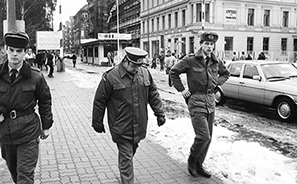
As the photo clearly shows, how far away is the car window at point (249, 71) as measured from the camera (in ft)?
34.3

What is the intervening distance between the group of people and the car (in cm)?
494

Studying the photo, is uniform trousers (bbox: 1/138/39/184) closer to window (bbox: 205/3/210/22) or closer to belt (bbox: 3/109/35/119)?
belt (bbox: 3/109/35/119)

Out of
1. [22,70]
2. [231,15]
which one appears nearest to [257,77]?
[22,70]

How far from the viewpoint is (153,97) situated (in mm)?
4211

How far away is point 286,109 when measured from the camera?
29.6ft

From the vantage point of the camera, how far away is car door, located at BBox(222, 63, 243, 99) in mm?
11031

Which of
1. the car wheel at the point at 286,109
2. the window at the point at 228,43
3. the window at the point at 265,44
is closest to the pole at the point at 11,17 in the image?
the car wheel at the point at 286,109

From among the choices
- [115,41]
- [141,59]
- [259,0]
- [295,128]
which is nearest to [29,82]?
[141,59]

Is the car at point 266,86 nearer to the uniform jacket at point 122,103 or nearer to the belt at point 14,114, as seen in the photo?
the uniform jacket at point 122,103

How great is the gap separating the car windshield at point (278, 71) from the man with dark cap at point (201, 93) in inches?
228

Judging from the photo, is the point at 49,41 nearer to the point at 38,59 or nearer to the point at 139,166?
the point at 38,59

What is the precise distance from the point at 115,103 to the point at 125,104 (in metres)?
0.13

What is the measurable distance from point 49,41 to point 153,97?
2602 cm

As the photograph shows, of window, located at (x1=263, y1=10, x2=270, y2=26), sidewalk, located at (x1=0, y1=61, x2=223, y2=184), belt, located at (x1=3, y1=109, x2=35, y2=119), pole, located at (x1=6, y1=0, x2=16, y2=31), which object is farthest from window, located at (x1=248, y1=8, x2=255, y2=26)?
belt, located at (x1=3, y1=109, x2=35, y2=119)
